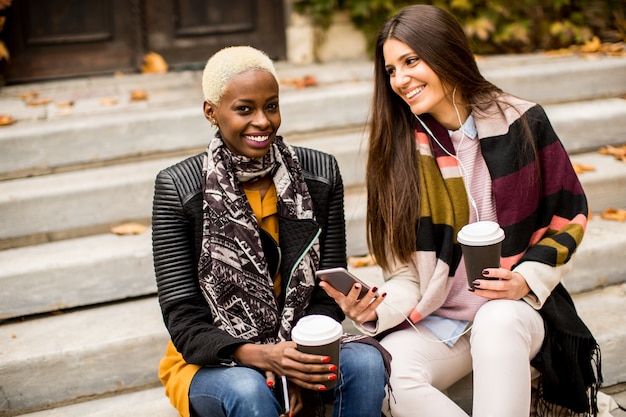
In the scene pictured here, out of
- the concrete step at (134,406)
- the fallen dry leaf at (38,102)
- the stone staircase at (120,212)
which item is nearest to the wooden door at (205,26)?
the stone staircase at (120,212)

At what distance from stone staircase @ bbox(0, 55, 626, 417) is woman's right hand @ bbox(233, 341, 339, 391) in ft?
2.37

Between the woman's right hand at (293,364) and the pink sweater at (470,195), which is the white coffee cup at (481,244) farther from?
the woman's right hand at (293,364)

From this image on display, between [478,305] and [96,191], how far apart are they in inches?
75.3

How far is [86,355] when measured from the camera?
298 cm

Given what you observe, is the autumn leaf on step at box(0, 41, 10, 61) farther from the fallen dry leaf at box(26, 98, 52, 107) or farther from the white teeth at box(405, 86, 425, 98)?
the white teeth at box(405, 86, 425, 98)

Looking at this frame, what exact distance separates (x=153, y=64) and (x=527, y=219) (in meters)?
3.39

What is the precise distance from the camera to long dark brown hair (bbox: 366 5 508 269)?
2.58 meters

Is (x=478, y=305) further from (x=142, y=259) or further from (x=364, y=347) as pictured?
(x=142, y=259)

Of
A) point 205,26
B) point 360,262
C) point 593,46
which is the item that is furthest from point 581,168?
point 205,26

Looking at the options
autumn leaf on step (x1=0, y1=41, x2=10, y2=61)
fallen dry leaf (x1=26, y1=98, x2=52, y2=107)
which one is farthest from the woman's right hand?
autumn leaf on step (x1=0, y1=41, x2=10, y2=61)

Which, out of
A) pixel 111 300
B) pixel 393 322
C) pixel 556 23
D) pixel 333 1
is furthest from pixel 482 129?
pixel 556 23

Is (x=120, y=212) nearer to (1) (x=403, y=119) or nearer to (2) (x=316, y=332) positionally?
(1) (x=403, y=119)

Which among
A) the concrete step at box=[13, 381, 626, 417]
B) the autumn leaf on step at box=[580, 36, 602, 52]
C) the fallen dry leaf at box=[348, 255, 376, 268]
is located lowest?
the concrete step at box=[13, 381, 626, 417]

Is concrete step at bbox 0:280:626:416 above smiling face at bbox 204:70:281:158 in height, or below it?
below
